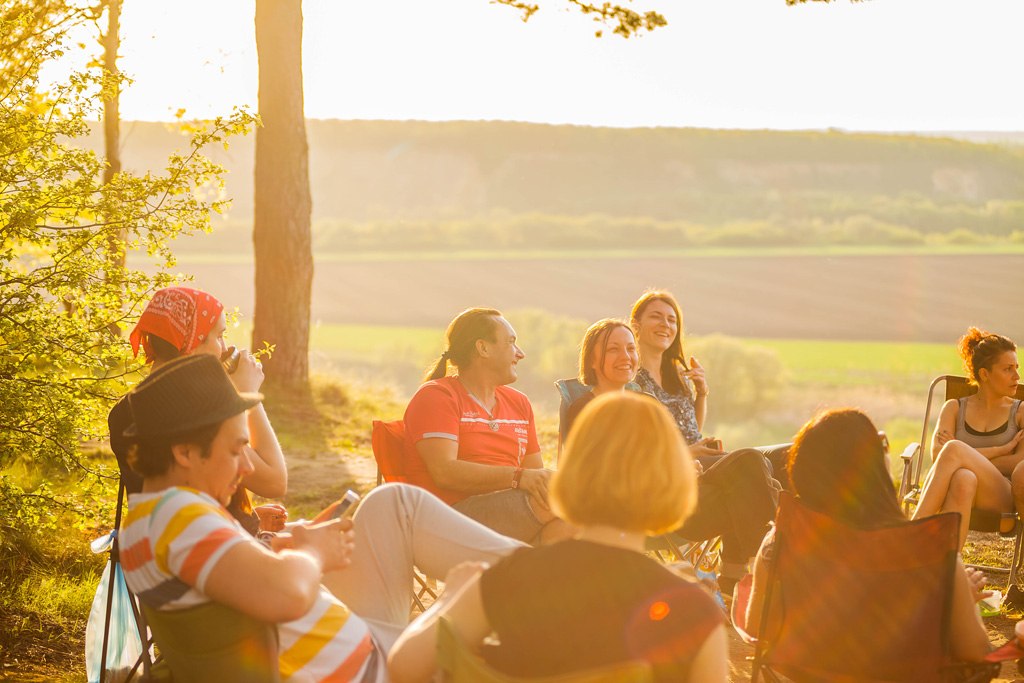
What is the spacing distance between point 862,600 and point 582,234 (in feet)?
199

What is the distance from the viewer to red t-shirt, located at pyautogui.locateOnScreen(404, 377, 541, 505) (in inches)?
160

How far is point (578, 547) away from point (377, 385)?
1100 cm

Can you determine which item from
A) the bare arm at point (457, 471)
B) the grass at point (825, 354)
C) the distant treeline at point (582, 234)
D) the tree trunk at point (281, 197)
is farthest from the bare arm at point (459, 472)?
the distant treeline at point (582, 234)

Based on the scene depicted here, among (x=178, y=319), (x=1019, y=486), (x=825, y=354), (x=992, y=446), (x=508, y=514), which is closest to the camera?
(x=178, y=319)

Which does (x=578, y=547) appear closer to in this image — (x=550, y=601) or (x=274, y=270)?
(x=550, y=601)

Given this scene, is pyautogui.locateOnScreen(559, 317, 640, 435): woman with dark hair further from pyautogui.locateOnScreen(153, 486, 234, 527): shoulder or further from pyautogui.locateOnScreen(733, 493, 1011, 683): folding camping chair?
pyautogui.locateOnScreen(153, 486, 234, 527): shoulder

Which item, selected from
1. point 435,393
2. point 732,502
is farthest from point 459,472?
point 732,502

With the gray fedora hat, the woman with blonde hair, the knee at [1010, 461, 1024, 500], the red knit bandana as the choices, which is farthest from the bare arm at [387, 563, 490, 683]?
the knee at [1010, 461, 1024, 500]

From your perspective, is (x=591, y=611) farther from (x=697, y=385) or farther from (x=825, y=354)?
(x=825, y=354)

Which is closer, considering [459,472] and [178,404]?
[178,404]

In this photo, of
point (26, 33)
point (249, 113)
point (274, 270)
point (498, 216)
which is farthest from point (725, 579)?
point (498, 216)

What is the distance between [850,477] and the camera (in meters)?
2.66

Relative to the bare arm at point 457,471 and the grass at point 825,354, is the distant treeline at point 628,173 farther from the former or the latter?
the bare arm at point 457,471

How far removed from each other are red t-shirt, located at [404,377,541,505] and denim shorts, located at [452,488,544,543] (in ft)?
0.32
